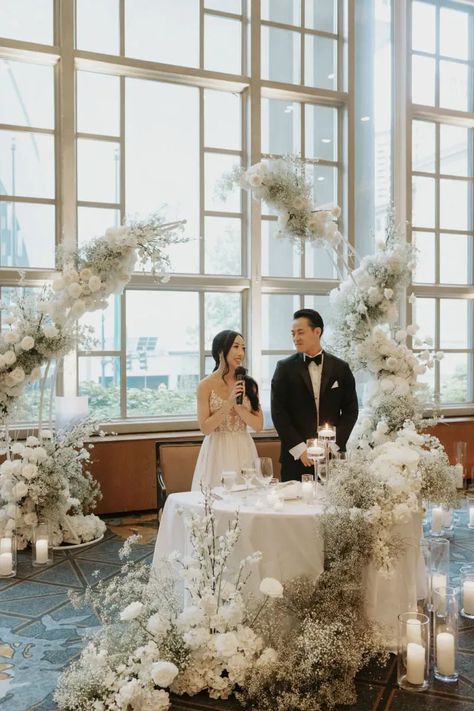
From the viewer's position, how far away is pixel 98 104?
6867mm

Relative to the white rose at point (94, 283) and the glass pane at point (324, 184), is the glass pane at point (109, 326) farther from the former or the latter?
the glass pane at point (324, 184)

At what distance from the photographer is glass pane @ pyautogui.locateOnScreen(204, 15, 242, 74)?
24.0ft

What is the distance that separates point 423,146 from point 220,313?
3.24 meters

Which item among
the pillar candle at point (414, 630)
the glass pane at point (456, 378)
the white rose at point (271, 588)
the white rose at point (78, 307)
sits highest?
the white rose at point (78, 307)

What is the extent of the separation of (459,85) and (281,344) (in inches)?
155

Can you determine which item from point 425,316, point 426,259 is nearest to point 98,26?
point 426,259

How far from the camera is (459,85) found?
8594 mm

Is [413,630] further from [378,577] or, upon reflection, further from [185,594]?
[185,594]

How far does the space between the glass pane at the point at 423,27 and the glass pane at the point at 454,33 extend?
123 mm

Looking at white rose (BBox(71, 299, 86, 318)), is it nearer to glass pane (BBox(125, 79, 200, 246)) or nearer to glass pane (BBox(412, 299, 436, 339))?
glass pane (BBox(125, 79, 200, 246))

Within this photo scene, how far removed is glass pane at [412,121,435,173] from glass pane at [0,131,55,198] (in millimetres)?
4129

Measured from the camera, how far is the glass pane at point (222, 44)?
24.0ft

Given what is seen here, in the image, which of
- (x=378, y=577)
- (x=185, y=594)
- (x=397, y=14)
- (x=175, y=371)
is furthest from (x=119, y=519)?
(x=397, y=14)

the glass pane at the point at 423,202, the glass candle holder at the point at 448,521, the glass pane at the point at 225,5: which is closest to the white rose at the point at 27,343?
the glass candle holder at the point at 448,521
